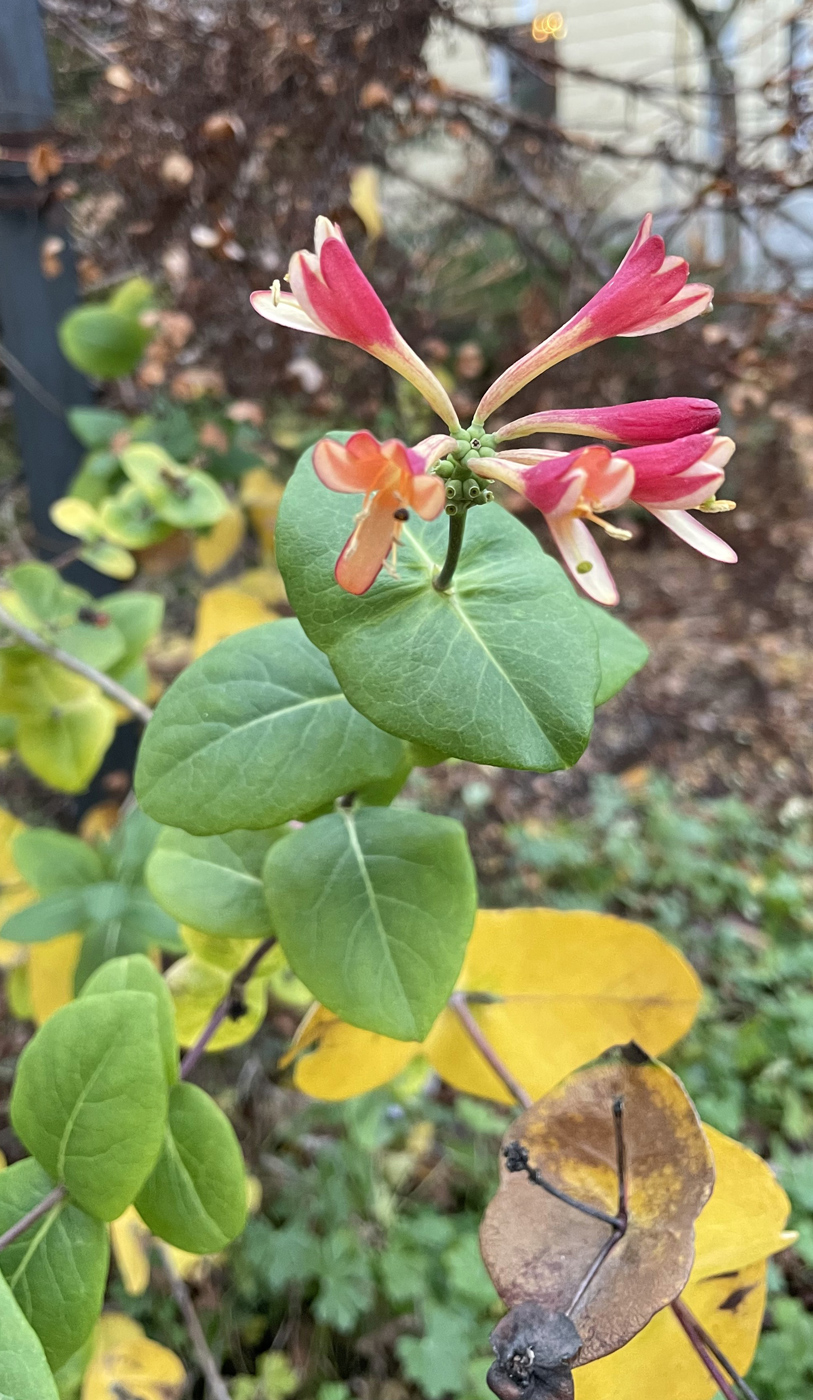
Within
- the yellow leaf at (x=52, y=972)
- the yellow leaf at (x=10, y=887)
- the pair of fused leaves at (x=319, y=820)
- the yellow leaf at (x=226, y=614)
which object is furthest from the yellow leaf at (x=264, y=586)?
the pair of fused leaves at (x=319, y=820)

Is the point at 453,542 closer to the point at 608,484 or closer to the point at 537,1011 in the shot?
the point at 608,484

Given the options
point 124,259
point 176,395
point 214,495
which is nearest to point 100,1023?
point 214,495

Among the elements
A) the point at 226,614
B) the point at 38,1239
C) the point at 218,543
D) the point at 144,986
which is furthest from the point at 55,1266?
the point at 218,543

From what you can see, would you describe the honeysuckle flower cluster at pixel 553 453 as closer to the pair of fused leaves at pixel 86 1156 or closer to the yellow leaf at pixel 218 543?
the pair of fused leaves at pixel 86 1156

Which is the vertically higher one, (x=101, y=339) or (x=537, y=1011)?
(x=101, y=339)

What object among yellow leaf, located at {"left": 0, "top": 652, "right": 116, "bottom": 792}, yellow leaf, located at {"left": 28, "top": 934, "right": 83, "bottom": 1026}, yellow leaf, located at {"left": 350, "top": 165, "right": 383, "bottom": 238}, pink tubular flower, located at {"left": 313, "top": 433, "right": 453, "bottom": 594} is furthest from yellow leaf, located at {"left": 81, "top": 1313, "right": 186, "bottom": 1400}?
yellow leaf, located at {"left": 350, "top": 165, "right": 383, "bottom": 238}
